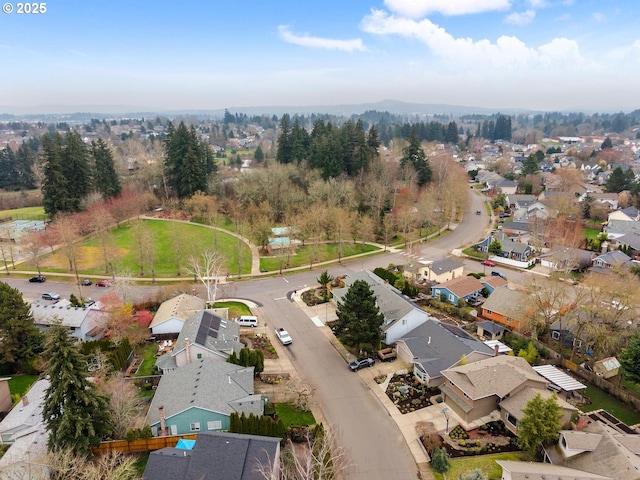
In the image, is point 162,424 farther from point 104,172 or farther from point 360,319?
point 104,172

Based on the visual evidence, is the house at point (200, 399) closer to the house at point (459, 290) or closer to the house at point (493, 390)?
the house at point (493, 390)

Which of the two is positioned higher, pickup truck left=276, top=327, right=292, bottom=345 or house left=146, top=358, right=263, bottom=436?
house left=146, top=358, right=263, bottom=436

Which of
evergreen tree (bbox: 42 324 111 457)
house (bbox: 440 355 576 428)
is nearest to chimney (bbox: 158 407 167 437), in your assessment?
evergreen tree (bbox: 42 324 111 457)

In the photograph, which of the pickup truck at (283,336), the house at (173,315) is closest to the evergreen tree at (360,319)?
the pickup truck at (283,336)

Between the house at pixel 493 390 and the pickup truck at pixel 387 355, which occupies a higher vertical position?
the house at pixel 493 390

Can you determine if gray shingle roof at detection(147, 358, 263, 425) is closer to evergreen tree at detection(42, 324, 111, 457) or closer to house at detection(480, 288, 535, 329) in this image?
evergreen tree at detection(42, 324, 111, 457)
